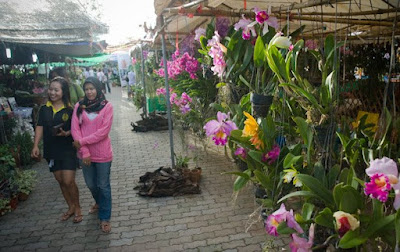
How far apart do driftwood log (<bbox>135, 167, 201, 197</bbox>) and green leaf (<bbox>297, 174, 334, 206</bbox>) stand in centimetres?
261

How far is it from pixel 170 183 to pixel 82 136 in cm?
140

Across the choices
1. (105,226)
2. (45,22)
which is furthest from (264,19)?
(45,22)

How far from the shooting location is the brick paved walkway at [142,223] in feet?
9.23

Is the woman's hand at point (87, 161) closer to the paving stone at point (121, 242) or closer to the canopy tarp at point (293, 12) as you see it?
the paving stone at point (121, 242)

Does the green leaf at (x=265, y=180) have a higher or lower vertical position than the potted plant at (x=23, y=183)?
higher

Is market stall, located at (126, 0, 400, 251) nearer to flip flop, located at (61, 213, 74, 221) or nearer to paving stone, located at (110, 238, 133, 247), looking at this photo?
paving stone, located at (110, 238, 133, 247)

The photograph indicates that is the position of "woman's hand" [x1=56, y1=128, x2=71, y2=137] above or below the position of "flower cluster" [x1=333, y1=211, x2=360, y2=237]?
above

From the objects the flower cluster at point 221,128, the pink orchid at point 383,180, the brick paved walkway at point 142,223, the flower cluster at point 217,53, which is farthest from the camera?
the brick paved walkway at point 142,223

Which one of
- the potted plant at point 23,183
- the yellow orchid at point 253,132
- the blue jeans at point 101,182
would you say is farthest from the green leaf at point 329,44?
the potted plant at point 23,183

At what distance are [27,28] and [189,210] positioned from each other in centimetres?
284

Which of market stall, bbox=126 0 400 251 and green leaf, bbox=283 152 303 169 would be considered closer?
market stall, bbox=126 0 400 251

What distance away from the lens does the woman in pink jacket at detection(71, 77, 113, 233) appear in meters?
2.90

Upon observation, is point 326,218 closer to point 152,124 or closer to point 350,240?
point 350,240

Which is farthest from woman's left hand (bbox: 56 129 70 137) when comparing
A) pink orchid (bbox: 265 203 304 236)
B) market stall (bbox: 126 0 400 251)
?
pink orchid (bbox: 265 203 304 236)
